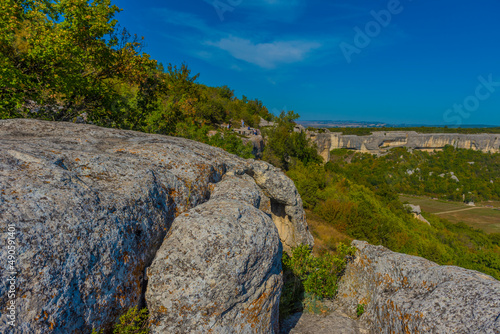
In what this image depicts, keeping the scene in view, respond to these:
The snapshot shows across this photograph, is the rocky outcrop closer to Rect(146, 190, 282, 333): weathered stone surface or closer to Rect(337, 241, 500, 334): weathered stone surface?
Rect(146, 190, 282, 333): weathered stone surface

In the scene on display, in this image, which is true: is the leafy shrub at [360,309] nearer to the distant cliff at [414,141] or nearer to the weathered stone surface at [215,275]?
the weathered stone surface at [215,275]

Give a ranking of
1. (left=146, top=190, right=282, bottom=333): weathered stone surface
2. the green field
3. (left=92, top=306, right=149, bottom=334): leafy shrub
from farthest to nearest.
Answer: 1. the green field
2. (left=146, top=190, right=282, bottom=333): weathered stone surface
3. (left=92, top=306, right=149, bottom=334): leafy shrub

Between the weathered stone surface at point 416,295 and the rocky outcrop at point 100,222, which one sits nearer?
the rocky outcrop at point 100,222

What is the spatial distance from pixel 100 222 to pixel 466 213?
2841 inches

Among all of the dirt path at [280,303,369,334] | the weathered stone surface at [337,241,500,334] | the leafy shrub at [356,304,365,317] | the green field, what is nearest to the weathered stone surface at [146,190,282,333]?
the dirt path at [280,303,369,334]

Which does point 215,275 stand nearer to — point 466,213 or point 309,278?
point 309,278

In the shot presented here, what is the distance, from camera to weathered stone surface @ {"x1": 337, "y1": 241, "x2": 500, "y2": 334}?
11.1 feet

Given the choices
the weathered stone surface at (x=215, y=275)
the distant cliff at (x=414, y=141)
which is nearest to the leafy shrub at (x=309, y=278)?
the weathered stone surface at (x=215, y=275)

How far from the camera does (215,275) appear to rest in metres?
3.23

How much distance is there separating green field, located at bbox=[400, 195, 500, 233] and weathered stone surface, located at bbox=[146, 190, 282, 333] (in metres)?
59.0

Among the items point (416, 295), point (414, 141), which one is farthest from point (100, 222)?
point (414, 141)

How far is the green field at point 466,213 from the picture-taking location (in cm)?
4841

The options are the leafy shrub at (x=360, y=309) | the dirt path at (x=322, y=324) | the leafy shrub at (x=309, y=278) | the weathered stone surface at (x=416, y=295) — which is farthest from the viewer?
the leafy shrub at (x=309, y=278)

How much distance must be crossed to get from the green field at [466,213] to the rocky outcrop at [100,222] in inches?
2336
